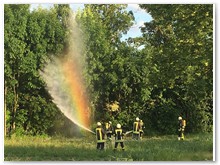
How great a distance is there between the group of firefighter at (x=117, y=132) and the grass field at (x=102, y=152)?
0.31 feet

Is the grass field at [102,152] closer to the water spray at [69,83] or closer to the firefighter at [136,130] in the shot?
the firefighter at [136,130]

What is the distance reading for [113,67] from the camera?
12.2 meters

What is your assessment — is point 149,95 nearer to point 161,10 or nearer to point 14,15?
point 161,10

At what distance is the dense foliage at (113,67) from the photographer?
12.0 metres

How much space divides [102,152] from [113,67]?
1.60 m

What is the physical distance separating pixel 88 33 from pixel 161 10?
1414 millimetres

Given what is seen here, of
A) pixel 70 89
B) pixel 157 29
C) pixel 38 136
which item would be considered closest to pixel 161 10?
pixel 157 29

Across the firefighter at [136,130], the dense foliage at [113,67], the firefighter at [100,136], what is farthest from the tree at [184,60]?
the firefighter at [100,136]

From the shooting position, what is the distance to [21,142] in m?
11.8

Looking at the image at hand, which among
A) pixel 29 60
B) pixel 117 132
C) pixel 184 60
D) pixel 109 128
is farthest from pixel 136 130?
pixel 29 60

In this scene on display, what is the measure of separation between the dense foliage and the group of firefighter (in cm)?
11

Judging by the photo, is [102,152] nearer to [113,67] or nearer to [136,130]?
[136,130]

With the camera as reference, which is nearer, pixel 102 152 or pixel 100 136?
pixel 102 152

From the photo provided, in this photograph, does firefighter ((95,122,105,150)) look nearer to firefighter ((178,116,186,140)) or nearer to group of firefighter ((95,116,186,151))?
group of firefighter ((95,116,186,151))
